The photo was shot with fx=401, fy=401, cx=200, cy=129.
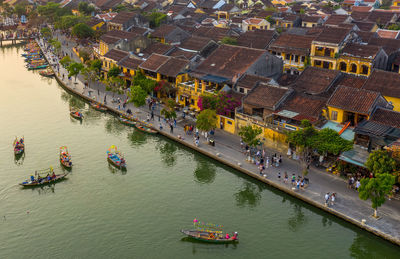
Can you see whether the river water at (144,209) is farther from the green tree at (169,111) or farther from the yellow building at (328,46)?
the yellow building at (328,46)

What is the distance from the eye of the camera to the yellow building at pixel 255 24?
100500 mm

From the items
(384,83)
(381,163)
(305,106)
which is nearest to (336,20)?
(384,83)

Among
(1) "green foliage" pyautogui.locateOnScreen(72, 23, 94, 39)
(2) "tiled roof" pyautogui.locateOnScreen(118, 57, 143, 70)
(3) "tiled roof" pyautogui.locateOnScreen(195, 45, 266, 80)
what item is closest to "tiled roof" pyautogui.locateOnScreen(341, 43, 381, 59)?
A: (3) "tiled roof" pyautogui.locateOnScreen(195, 45, 266, 80)

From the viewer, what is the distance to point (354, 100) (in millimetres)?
44844

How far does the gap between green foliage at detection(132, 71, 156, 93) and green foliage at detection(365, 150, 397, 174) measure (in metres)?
35.3

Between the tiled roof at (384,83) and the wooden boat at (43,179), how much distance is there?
3938 cm

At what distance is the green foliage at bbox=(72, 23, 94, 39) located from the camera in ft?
339

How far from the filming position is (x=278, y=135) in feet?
153

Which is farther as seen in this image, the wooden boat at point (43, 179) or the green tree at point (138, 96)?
the green tree at point (138, 96)

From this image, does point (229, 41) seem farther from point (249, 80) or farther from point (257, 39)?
point (249, 80)

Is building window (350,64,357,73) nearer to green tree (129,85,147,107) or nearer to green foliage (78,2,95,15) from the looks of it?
green tree (129,85,147,107)

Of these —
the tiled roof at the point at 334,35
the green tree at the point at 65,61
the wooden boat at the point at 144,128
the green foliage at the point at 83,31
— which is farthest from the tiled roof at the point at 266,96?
the green foliage at the point at 83,31

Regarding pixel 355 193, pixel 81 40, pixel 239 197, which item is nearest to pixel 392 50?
pixel 355 193

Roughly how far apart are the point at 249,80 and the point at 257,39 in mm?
27902
